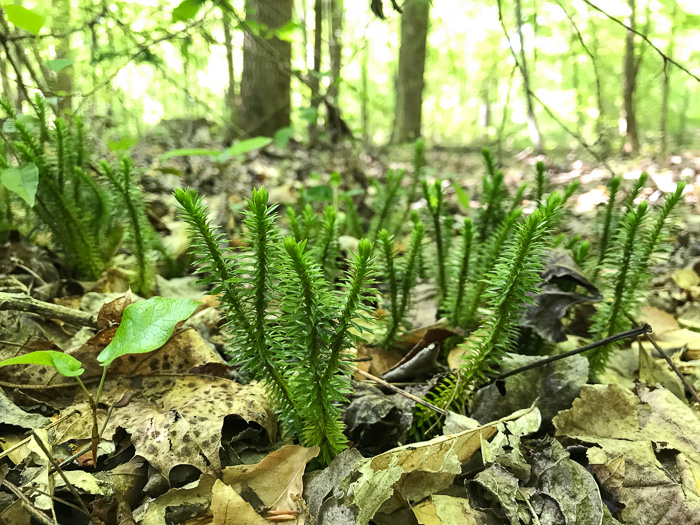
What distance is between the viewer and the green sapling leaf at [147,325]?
3.79ft

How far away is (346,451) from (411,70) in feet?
27.8

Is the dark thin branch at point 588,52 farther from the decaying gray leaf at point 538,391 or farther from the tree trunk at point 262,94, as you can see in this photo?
the tree trunk at point 262,94

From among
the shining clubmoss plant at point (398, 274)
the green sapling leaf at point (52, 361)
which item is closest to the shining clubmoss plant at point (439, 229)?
the shining clubmoss plant at point (398, 274)

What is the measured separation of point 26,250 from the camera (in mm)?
2201

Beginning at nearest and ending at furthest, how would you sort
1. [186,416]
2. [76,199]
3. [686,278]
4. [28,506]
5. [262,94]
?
[28,506] < [186,416] < [76,199] < [686,278] < [262,94]

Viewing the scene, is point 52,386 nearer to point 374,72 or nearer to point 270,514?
point 270,514

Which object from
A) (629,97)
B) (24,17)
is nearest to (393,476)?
(24,17)

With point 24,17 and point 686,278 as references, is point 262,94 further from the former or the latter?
point 686,278

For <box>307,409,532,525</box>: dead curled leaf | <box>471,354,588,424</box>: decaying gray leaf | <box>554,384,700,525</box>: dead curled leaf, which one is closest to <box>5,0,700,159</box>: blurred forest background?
<box>471,354,588,424</box>: decaying gray leaf

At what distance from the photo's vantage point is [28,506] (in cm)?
101

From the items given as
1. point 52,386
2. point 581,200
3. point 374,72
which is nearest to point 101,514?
point 52,386

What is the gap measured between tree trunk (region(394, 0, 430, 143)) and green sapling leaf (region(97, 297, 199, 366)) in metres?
6.97

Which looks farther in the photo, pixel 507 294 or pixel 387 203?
pixel 387 203

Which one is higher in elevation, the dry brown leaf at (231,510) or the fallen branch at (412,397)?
the fallen branch at (412,397)
